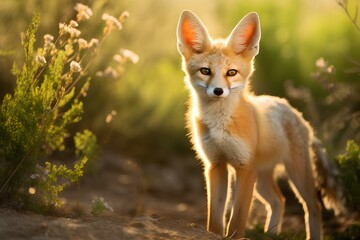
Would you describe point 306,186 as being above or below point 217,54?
below

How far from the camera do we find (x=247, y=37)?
4.24 m

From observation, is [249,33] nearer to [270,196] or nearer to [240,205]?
[240,205]

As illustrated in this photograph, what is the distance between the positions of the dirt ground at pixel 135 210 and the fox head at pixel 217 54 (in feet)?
3.00

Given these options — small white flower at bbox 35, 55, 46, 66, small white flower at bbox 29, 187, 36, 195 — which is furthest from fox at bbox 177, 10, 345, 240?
small white flower at bbox 29, 187, 36, 195

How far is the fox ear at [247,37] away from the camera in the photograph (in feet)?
13.8

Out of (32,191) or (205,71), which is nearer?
(32,191)

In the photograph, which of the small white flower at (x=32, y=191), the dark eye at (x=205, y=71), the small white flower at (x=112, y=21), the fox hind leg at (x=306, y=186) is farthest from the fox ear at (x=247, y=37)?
the small white flower at (x=32, y=191)

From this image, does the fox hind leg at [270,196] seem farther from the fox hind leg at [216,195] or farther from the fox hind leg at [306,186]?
the fox hind leg at [216,195]

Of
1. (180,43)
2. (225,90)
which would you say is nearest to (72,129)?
(180,43)

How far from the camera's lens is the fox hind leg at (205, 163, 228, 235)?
13.9 feet

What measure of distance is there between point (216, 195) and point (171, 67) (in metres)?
4.76

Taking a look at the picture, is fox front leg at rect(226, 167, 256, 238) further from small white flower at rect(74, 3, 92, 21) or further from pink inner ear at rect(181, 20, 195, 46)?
small white flower at rect(74, 3, 92, 21)

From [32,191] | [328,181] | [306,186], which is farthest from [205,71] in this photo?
[328,181]

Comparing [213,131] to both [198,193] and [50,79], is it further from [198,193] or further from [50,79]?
[198,193]
